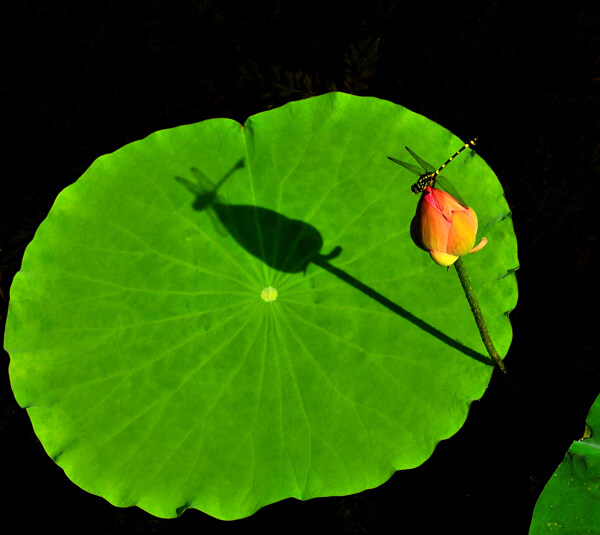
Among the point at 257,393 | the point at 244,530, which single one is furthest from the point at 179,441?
the point at 244,530

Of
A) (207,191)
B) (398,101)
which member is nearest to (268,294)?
(207,191)

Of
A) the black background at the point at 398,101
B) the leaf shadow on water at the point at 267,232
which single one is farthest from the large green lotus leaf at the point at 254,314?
the black background at the point at 398,101

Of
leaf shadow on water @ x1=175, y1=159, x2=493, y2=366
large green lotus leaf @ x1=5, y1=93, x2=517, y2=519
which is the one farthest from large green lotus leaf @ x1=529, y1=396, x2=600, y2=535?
leaf shadow on water @ x1=175, y1=159, x2=493, y2=366

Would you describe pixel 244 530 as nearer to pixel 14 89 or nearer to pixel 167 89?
pixel 167 89

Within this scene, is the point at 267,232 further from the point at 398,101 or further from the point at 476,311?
the point at 398,101

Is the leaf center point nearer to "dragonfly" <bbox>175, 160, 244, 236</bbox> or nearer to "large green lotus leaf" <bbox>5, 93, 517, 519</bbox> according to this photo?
"large green lotus leaf" <bbox>5, 93, 517, 519</bbox>

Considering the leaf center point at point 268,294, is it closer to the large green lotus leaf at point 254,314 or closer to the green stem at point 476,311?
the large green lotus leaf at point 254,314
